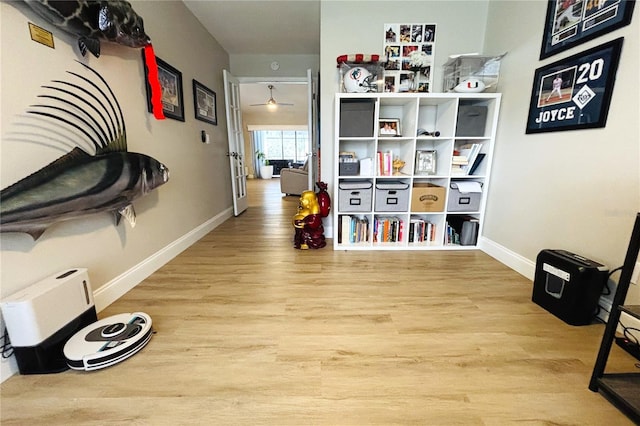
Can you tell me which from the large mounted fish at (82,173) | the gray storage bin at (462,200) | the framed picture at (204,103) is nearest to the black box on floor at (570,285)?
the gray storage bin at (462,200)

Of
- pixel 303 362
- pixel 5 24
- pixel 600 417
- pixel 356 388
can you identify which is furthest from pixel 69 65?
pixel 600 417

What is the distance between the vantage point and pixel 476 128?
2363 mm

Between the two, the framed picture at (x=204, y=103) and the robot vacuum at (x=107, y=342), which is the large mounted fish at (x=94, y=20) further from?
the robot vacuum at (x=107, y=342)

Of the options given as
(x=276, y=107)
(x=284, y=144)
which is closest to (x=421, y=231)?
(x=276, y=107)

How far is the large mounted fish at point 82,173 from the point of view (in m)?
1.08

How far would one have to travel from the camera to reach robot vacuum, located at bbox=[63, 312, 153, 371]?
43.7 inches

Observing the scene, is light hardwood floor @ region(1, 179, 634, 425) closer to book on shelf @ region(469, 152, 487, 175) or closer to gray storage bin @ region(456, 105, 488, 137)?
book on shelf @ region(469, 152, 487, 175)

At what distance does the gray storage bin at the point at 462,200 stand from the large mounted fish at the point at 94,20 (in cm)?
261

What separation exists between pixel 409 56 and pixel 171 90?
2205mm

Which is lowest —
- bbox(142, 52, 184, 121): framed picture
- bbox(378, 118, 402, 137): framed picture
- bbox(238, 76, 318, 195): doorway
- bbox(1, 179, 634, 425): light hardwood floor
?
bbox(1, 179, 634, 425): light hardwood floor

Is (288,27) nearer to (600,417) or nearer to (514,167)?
(514,167)

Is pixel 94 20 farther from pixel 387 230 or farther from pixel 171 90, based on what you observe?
pixel 387 230

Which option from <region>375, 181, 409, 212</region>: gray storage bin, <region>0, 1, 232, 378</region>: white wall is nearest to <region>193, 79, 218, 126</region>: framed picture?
<region>0, 1, 232, 378</region>: white wall

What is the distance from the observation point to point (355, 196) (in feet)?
8.06
